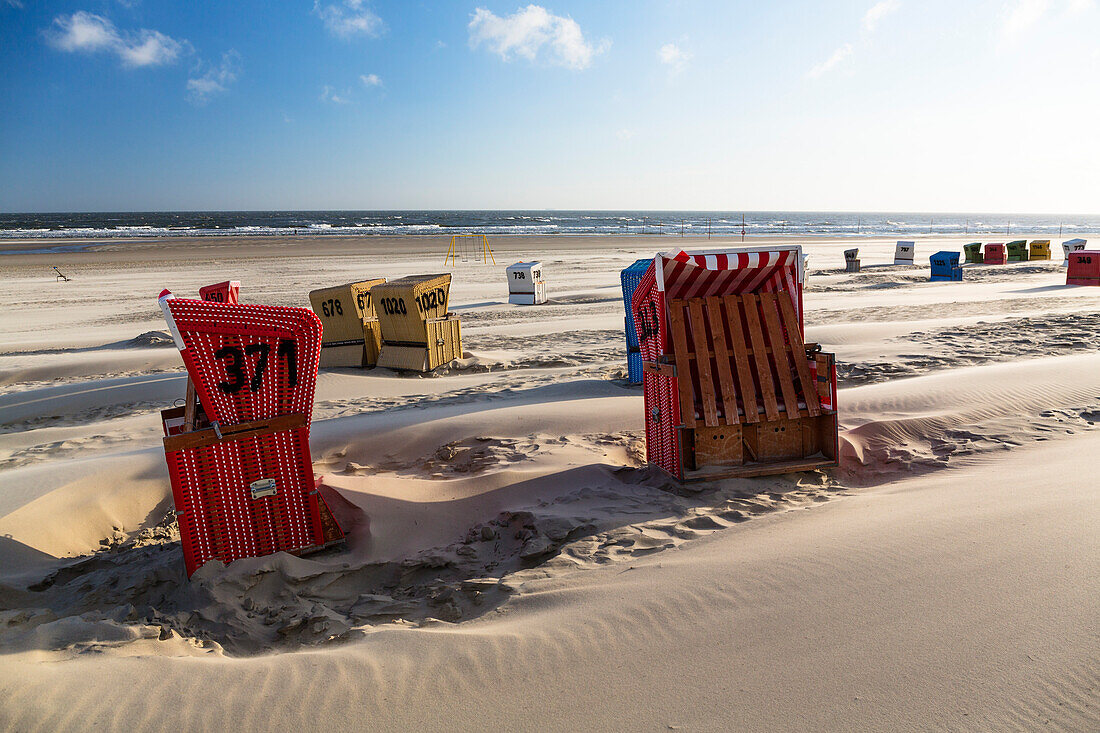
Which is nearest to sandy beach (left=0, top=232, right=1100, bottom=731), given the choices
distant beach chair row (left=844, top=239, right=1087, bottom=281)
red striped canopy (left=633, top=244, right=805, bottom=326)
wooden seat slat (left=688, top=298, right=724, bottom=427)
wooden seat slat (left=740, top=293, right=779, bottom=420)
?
wooden seat slat (left=688, top=298, right=724, bottom=427)

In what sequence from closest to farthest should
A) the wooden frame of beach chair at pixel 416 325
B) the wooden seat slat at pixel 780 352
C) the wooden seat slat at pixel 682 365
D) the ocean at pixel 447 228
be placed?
1. the wooden seat slat at pixel 682 365
2. the wooden seat slat at pixel 780 352
3. the wooden frame of beach chair at pixel 416 325
4. the ocean at pixel 447 228

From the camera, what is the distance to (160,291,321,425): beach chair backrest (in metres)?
4.58

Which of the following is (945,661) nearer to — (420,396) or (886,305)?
(420,396)

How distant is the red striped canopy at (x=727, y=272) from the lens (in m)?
6.05

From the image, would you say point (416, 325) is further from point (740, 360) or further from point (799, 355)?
point (799, 355)

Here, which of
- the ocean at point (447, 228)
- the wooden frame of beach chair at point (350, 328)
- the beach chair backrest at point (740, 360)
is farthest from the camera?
the ocean at point (447, 228)

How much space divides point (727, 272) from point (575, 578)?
345 centimetres

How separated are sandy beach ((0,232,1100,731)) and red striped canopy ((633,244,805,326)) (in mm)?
1806

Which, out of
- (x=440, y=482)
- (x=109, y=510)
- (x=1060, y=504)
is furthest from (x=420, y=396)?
(x=1060, y=504)

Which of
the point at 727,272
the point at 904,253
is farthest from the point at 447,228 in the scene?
the point at 727,272

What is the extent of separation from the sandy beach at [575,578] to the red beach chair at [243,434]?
1.03 feet

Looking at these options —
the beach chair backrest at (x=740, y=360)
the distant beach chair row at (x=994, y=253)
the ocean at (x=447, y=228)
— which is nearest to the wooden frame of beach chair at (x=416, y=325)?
the beach chair backrest at (x=740, y=360)

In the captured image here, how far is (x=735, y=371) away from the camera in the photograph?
623 centimetres

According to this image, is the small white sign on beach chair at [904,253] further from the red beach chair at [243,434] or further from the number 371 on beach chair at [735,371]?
the red beach chair at [243,434]
